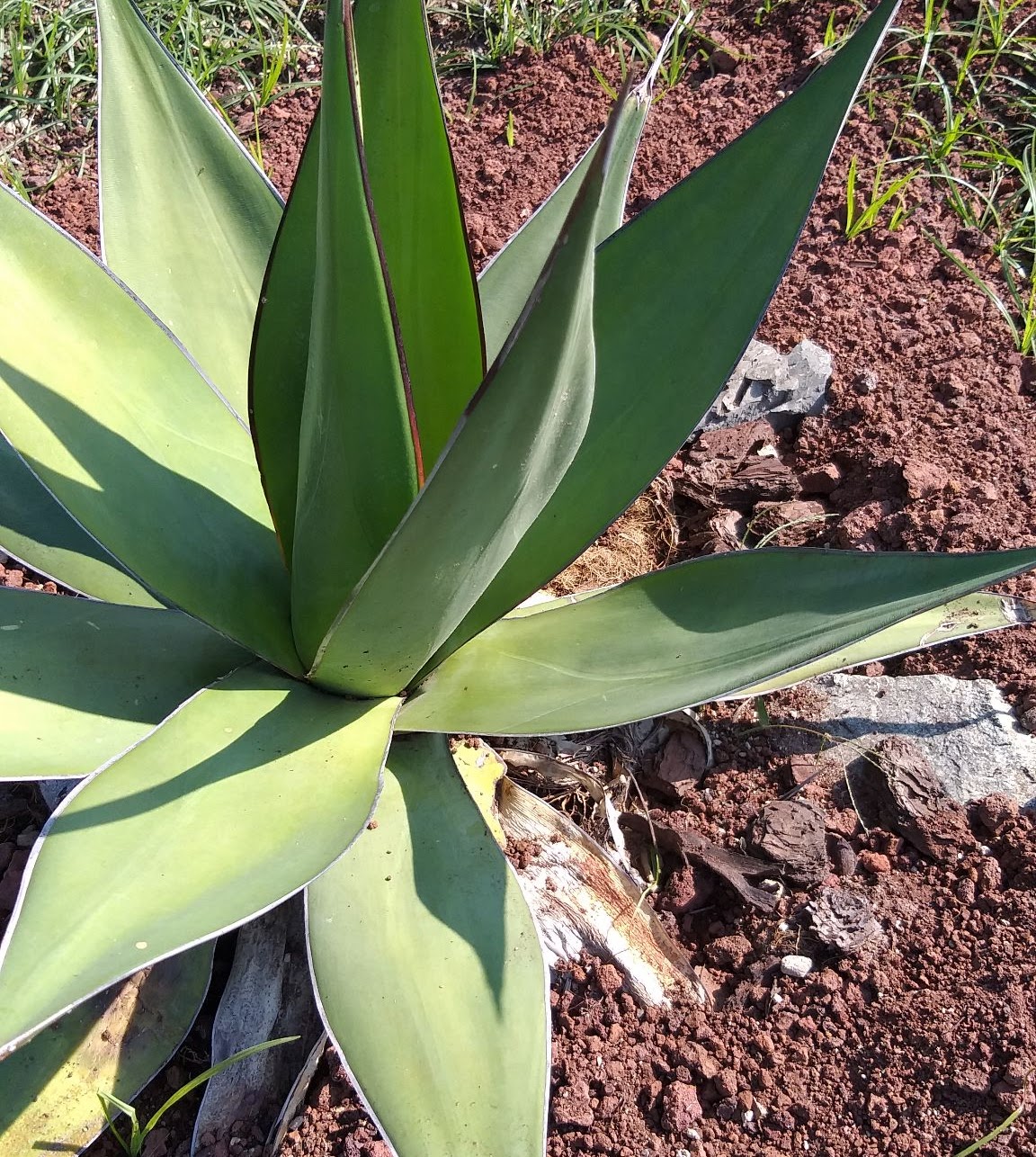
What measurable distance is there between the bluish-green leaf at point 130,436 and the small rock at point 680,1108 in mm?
689

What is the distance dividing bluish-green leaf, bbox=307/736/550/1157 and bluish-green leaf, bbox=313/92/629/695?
18cm

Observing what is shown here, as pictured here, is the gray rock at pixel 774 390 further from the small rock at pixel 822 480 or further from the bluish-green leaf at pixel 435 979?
the bluish-green leaf at pixel 435 979

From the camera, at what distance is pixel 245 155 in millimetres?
1301

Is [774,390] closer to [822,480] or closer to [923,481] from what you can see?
[822,480]

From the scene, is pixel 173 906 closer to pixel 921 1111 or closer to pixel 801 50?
pixel 921 1111

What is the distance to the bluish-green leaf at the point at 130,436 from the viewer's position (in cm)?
109

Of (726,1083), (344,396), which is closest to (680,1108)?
(726,1083)

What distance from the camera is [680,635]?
1.16m

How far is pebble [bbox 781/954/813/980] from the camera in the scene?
1.33 metres

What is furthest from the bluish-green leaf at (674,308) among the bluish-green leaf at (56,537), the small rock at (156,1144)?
the small rock at (156,1144)

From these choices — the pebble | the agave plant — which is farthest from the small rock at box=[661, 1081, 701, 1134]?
the agave plant

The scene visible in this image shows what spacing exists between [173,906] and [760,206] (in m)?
0.90

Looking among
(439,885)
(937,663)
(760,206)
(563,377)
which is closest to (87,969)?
(439,885)

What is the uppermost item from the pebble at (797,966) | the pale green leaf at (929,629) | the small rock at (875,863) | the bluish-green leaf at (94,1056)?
the pale green leaf at (929,629)
